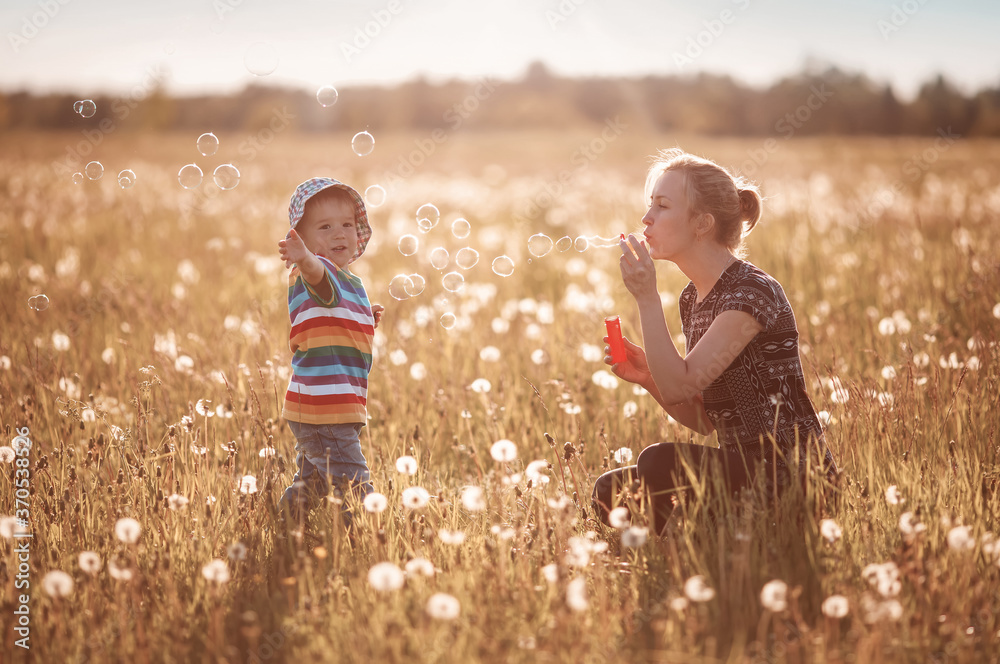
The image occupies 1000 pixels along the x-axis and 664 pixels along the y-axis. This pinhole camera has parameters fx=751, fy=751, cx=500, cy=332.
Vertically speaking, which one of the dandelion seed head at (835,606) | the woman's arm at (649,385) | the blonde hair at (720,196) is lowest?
the dandelion seed head at (835,606)

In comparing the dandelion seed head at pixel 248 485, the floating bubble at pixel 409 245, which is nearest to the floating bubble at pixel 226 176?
the floating bubble at pixel 409 245

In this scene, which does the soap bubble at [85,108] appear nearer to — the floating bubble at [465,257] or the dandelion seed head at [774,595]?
the floating bubble at [465,257]

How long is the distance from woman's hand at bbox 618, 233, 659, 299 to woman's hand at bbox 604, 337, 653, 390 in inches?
11.6

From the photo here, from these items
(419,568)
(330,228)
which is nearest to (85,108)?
(330,228)

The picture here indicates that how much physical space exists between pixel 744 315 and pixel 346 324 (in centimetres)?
153

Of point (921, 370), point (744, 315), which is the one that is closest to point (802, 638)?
point (744, 315)

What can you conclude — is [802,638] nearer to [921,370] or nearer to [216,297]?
[921,370]

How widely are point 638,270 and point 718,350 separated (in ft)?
1.37

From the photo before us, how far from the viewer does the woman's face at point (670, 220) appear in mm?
2926

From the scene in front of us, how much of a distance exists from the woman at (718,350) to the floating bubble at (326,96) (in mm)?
1888

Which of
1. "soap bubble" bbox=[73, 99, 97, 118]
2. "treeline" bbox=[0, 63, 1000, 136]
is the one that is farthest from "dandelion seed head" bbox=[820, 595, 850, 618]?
"treeline" bbox=[0, 63, 1000, 136]

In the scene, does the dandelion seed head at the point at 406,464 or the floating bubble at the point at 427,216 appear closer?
the dandelion seed head at the point at 406,464

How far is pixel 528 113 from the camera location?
61.6m

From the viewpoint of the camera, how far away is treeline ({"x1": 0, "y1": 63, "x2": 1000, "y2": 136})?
53.5m
